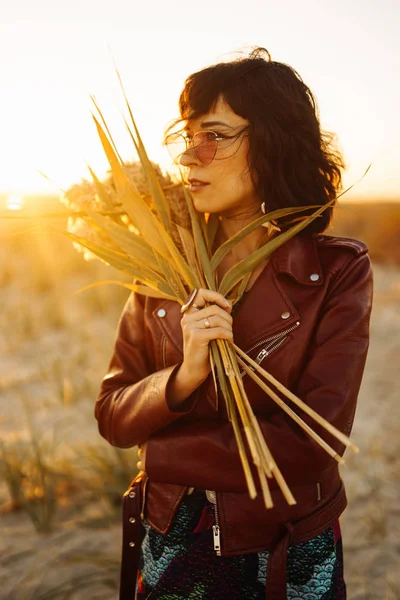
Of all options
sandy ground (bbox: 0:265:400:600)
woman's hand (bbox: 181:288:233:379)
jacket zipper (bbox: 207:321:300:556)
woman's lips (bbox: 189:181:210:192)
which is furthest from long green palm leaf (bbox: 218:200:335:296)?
sandy ground (bbox: 0:265:400:600)

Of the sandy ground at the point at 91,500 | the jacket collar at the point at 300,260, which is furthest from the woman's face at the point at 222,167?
the sandy ground at the point at 91,500

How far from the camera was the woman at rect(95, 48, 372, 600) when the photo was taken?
1.51 m

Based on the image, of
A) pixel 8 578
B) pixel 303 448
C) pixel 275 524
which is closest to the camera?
pixel 303 448

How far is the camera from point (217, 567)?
1624mm

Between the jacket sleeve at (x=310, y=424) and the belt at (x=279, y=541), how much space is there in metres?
0.15

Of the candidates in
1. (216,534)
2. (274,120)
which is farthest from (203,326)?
(274,120)

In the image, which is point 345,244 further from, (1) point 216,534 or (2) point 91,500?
(2) point 91,500

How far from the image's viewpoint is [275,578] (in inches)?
60.6

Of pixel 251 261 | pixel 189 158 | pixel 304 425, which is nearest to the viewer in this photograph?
pixel 304 425

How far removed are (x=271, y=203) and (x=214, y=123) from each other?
32 cm

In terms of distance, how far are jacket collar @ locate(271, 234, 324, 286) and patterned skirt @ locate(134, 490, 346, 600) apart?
0.76 metres

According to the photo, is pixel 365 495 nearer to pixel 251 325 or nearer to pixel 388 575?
pixel 388 575

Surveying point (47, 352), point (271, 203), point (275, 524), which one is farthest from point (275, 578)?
point (47, 352)

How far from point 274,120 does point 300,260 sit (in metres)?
0.47
